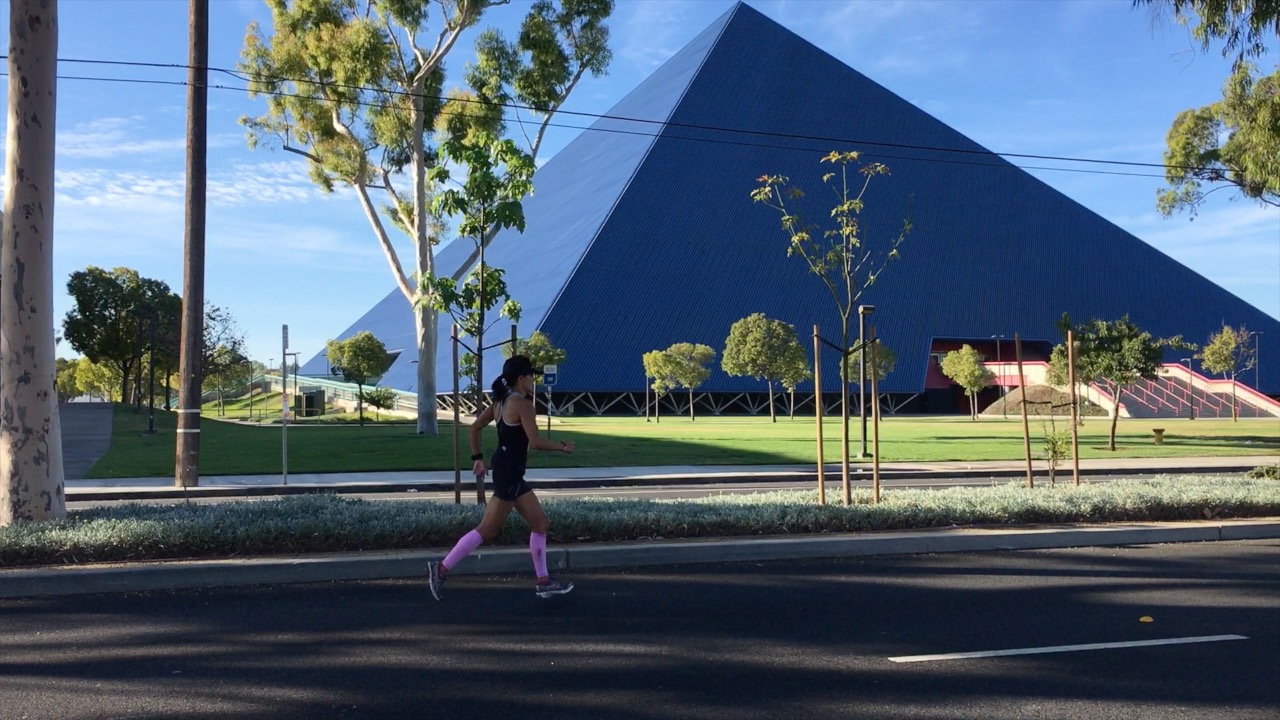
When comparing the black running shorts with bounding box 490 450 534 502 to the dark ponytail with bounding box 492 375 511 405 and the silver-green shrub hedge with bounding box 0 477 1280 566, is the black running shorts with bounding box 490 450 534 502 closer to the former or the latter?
the dark ponytail with bounding box 492 375 511 405

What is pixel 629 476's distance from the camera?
1961 cm

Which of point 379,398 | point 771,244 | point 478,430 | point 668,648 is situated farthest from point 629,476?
point 771,244

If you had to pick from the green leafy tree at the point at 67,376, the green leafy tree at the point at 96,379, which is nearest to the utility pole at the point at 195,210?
the green leafy tree at the point at 96,379

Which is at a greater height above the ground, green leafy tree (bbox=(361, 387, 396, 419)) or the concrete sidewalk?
green leafy tree (bbox=(361, 387, 396, 419))

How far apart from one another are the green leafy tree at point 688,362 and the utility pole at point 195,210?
40492mm

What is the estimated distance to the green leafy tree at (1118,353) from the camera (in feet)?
95.8

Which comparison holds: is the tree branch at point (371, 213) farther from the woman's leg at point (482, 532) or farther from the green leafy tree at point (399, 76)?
the woman's leg at point (482, 532)

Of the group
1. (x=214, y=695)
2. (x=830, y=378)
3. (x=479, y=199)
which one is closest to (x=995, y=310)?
(x=830, y=378)

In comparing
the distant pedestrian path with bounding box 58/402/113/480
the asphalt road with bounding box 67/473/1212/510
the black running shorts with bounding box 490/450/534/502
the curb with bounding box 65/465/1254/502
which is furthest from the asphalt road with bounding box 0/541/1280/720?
the distant pedestrian path with bounding box 58/402/113/480

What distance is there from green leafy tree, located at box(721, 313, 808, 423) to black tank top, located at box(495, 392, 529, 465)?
155 feet

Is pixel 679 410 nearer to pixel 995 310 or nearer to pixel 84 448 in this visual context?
pixel 995 310

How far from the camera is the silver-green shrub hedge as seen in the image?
808 cm

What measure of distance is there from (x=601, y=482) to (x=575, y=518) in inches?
390

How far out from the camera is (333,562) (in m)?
7.88
